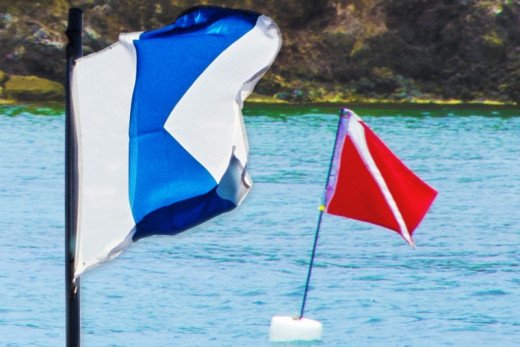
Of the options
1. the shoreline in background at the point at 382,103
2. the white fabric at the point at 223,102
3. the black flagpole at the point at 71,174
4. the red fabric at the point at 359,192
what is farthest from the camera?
the shoreline in background at the point at 382,103

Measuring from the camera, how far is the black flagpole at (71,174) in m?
4.14

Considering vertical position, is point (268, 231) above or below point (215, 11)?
below

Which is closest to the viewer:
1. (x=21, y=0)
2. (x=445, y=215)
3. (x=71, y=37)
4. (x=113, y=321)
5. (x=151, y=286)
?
(x=71, y=37)

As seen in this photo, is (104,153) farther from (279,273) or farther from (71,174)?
(279,273)

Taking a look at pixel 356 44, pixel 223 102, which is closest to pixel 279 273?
pixel 223 102

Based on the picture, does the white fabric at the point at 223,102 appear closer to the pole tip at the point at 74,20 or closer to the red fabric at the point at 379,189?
the pole tip at the point at 74,20

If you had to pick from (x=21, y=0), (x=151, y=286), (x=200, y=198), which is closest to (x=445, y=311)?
(x=151, y=286)

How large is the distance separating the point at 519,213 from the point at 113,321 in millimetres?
10490

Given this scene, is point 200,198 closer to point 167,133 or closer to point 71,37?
point 167,133

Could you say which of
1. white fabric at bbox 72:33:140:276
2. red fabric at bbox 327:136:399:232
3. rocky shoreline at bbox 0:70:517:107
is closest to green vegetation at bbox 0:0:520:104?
rocky shoreline at bbox 0:70:517:107

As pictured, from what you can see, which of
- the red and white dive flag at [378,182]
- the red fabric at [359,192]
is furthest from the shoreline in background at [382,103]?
the red and white dive flag at [378,182]

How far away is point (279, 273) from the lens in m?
16.5

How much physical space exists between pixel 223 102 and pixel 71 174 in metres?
0.53

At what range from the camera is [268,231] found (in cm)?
1998
